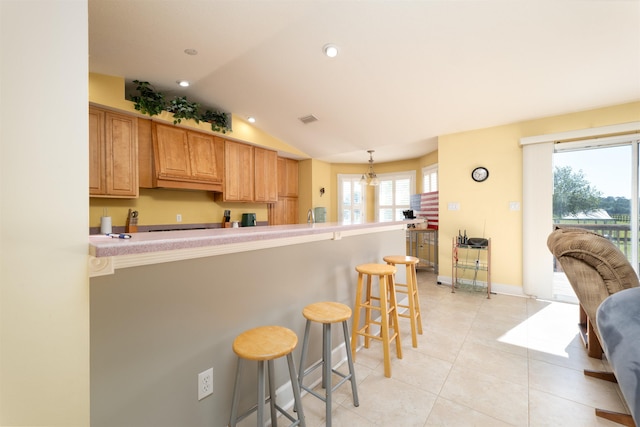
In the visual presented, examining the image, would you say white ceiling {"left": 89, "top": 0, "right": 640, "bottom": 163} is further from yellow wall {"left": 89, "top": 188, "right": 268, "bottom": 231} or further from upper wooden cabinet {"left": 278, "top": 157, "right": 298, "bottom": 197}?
upper wooden cabinet {"left": 278, "top": 157, "right": 298, "bottom": 197}

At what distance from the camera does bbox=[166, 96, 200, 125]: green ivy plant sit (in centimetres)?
351

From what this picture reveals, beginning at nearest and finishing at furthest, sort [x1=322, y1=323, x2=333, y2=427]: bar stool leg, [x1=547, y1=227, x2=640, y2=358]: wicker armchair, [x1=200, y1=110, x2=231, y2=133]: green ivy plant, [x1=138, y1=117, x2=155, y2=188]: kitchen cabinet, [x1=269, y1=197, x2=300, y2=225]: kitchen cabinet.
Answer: [x1=322, y1=323, x2=333, y2=427]: bar stool leg, [x1=547, y1=227, x2=640, y2=358]: wicker armchair, [x1=138, y1=117, x2=155, y2=188]: kitchen cabinet, [x1=200, y1=110, x2=231, y2=133]: green ivy plant, [x1=269, y1=197, x2=300, y2=225]: kitchen cabinet

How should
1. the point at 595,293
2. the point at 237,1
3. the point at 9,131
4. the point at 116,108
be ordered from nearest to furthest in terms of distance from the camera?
the point at 9,131 → the point at 595,293 → the point at 237,1 → the point at 116,108

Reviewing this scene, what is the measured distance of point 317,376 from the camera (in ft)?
6.07

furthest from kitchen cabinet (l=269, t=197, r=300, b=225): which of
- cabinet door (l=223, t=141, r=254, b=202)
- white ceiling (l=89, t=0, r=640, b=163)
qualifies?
white ceiling (l=89, t=0, r=640, b=163)

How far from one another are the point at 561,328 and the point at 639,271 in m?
1.32

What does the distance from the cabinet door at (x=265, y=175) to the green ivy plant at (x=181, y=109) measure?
1.24 metres

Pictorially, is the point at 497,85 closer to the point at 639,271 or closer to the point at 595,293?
the point at 595,293

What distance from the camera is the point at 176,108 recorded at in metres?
3.53

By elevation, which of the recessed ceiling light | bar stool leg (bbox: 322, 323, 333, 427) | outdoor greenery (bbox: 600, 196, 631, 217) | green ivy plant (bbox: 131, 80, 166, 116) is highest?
the recessed ceiling light

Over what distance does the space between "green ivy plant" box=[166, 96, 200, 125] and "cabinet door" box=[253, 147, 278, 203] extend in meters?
1.24

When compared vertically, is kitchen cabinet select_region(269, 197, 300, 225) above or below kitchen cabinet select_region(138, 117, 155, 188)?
below

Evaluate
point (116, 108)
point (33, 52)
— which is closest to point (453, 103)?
point (33, 52)

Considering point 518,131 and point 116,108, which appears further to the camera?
point 518,131
